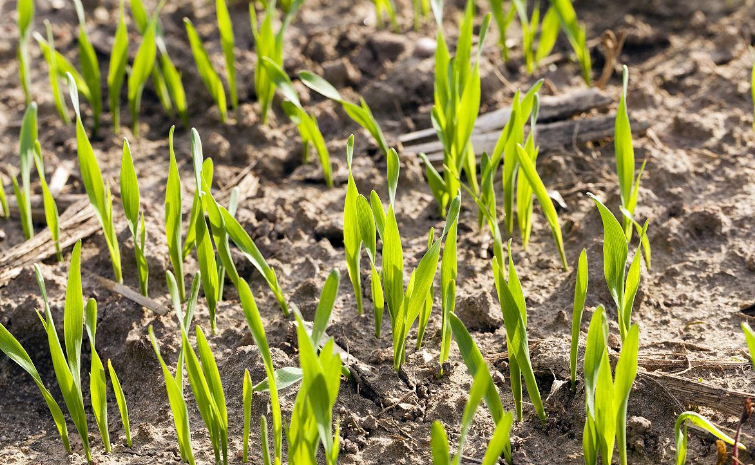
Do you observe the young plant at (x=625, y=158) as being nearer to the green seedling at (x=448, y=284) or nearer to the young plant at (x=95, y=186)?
the green seedling at (x=448, y=284)

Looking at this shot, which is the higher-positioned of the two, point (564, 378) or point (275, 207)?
point (275, 207)

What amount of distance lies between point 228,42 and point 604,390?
5.77 feet

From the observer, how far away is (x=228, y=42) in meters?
2.63

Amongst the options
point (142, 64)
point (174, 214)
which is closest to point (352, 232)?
point (174, 214)

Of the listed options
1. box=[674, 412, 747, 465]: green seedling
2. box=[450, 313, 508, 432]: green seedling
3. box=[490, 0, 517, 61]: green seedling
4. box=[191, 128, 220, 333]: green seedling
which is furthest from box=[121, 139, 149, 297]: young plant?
box=[490, 0, 517, 61]: green seedling

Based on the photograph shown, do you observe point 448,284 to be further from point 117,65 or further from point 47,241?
point 117,65

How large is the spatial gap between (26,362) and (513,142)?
3.80 ft

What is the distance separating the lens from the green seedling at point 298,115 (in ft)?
7.32

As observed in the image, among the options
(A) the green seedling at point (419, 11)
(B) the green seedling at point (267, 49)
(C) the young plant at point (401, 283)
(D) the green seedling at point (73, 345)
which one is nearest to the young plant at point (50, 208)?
(D) the green seedling at point (73, 345)

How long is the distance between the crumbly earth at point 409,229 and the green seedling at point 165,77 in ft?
0.30

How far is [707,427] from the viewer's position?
142 cm

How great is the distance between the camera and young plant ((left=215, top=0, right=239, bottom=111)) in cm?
258

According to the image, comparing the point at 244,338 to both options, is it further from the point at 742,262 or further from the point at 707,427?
the point at 742,262

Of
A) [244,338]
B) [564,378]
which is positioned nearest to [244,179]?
[244,338]
